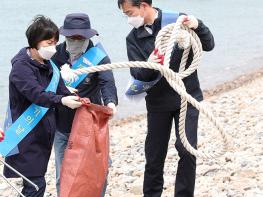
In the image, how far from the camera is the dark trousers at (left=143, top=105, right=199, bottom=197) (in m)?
4.38

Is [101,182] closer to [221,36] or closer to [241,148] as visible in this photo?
[241,148]

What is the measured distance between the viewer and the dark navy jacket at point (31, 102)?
401 centimetres

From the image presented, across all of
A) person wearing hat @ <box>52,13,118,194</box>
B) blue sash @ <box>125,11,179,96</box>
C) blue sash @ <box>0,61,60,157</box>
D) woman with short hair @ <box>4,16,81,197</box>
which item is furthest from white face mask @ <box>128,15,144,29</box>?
blue sash @ <box>0,61,60,157</box>

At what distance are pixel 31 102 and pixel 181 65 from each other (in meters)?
1.06

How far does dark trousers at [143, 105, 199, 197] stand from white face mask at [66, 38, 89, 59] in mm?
700

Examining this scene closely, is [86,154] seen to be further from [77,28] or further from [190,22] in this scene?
[190,22]

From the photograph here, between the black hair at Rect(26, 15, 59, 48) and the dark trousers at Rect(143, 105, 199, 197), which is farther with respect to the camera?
the dark trousers at Rect(143, 105, 199, 197)

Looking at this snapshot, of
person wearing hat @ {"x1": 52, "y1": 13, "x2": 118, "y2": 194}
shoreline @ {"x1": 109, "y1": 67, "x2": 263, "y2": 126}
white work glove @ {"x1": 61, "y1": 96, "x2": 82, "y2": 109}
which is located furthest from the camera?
shoreline @ {"x1": 109, "y1": 67, "x2": 263, "y2": 126}

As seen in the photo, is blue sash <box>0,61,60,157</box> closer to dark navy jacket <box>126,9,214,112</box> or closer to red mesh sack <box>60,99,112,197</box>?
red mesh sack <box>60,99,112,197</box>

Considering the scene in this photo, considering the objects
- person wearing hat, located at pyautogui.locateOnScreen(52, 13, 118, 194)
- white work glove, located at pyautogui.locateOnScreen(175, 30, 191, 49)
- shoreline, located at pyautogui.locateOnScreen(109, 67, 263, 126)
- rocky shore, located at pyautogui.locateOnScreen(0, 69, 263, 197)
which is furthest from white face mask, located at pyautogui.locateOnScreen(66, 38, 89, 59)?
shoreline, located at pyautogui.locateOnScreen(109, 67, 263, 126)

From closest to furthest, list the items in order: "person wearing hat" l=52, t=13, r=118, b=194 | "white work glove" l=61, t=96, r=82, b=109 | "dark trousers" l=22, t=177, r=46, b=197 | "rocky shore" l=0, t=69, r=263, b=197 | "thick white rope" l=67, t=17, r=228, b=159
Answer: "thick white rope" l=67, t=17, r=228, b=159
"white work glove" l=61, t=96, r=82, b=109
"dark trousers" l=22, t=177, r=46, b=197
"person wearing hat" l=52, t=13, r=118, b=194
"rocky shore" l=0, t=69, r=263, b=197

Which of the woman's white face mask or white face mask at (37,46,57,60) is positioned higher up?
the woman's white face mask

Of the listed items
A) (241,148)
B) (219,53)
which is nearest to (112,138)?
(241,148)

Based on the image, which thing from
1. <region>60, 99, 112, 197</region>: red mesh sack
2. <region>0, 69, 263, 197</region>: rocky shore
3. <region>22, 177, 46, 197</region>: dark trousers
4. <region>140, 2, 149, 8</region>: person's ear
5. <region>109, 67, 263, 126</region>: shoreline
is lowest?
<region>109, 67, 263, 126</region>: shoreline
